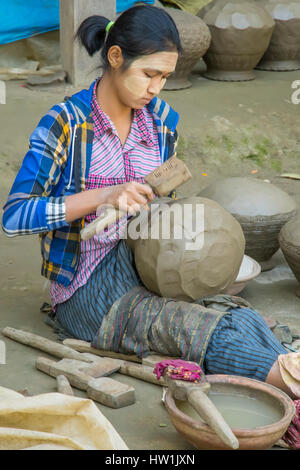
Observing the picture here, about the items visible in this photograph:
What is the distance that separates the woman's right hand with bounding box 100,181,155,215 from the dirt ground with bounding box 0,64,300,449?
0.76 m

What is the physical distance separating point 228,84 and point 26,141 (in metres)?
2.75

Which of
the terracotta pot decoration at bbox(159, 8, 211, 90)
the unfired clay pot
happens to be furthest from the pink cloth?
the terracotta pot decoration at bbox(159, 8, 211, 90)

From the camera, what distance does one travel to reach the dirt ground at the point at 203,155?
3502mm

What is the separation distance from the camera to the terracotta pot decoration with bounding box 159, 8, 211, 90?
716cm

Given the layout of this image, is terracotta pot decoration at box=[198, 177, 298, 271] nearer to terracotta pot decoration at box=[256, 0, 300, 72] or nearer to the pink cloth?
the pink cloth

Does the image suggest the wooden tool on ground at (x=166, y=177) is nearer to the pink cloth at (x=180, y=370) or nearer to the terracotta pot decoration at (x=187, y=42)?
the pink cloth at (x=180, y=370)

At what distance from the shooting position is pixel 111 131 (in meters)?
3.27

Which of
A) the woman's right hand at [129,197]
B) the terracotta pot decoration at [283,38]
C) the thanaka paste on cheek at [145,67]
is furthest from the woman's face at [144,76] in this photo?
the terracotta pot decoration at [283,38]

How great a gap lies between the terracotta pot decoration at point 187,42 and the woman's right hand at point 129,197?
4467mm

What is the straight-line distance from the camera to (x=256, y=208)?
4312mm

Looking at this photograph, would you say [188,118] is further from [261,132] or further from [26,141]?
[26,141]

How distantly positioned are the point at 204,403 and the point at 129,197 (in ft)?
2.91

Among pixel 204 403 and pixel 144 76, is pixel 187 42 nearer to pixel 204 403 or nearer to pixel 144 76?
pixel 144 76

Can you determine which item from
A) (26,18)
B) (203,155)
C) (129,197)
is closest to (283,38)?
(203,155)
